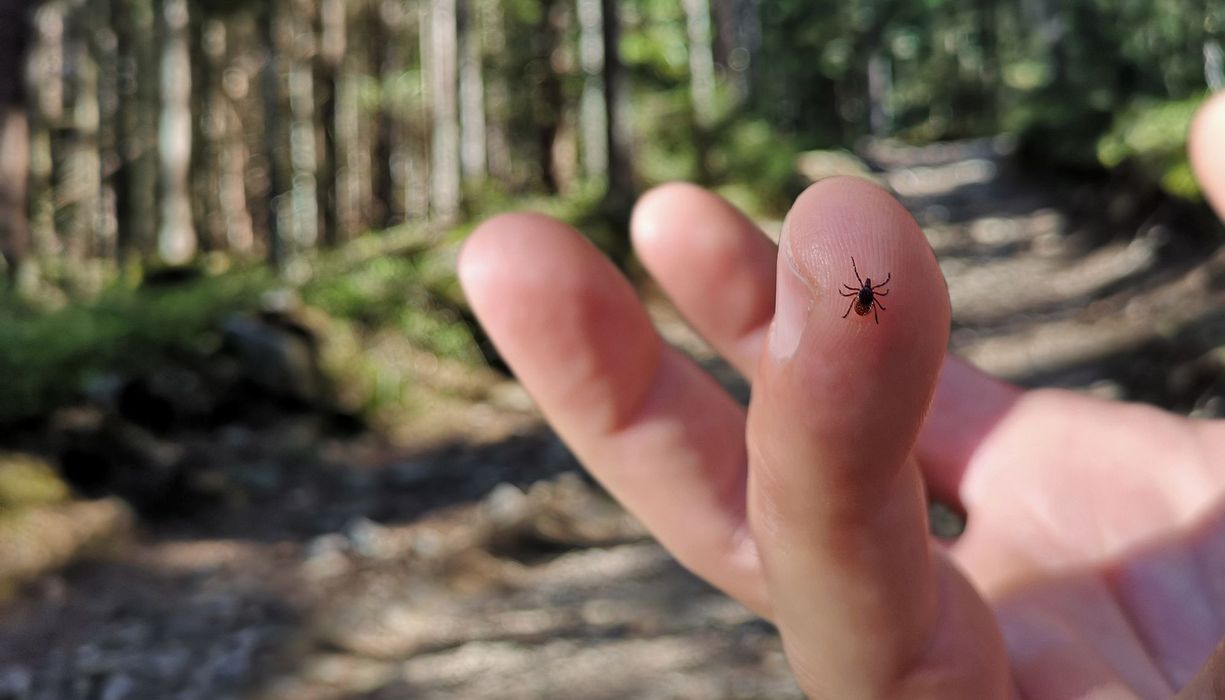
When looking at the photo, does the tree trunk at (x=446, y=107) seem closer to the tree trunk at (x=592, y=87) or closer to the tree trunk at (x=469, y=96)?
the tree trunk at (x=469, y=96)

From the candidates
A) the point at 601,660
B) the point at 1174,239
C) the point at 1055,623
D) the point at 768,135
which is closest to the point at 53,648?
the point at 601,660

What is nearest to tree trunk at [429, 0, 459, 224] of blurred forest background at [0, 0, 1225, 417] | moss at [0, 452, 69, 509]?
blurred forest background at [0, 0, 1225, 417]

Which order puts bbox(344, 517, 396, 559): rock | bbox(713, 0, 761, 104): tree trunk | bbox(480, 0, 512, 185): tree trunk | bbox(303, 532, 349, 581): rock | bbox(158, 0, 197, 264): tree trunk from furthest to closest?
bbox(713, 0, 761, 104): tree trunk → bbox(480, 0, 512, 185): tree trunk → bbox(158, 0, 197, 264): tree trunk → bbox(344, 517, 396, 559): rock → bbox(303, 532, 349, 581): rock

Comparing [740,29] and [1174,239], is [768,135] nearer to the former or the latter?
[1174,239]

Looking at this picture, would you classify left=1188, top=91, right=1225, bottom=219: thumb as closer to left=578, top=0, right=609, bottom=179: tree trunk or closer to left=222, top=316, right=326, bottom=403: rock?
left=222, top=316, right=326, bottom=403: rock

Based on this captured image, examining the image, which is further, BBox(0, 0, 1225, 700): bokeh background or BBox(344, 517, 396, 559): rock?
BBox(344, 517, 396, 559): rock

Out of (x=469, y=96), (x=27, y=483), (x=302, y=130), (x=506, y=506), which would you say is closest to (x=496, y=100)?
(x=302, y=130)

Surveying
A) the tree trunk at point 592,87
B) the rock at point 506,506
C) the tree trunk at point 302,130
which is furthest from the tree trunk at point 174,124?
the rock at point 506,506
